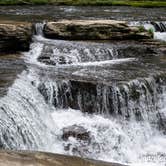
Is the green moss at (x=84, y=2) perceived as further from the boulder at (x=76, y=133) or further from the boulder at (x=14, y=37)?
the boulder at (x=76, y=133)

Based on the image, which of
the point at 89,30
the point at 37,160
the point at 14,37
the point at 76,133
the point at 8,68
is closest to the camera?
the point at 37,160

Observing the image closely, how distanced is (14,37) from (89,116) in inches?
267

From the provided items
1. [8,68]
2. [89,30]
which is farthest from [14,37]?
[89,30]

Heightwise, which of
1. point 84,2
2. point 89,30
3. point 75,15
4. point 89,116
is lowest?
point 89,116

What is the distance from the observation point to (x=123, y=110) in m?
15.9

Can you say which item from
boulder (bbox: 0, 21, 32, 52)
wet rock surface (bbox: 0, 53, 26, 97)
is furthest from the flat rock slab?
boulder (bbox: 0, 21, 32, 52)

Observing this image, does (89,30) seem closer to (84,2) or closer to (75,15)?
(75,15)

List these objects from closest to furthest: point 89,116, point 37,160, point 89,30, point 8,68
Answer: point 37,160
point 89,116
point 8,68
point 89,30

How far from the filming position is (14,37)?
20.5 m

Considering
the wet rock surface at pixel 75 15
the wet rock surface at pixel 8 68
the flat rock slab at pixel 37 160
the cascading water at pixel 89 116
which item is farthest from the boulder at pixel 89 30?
the flat rock slab at pixel 37 160

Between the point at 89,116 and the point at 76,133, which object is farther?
the point at 89,116

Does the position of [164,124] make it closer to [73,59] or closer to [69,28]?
[73,59]

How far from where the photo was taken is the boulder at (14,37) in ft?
66.3

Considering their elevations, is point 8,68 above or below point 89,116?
above
